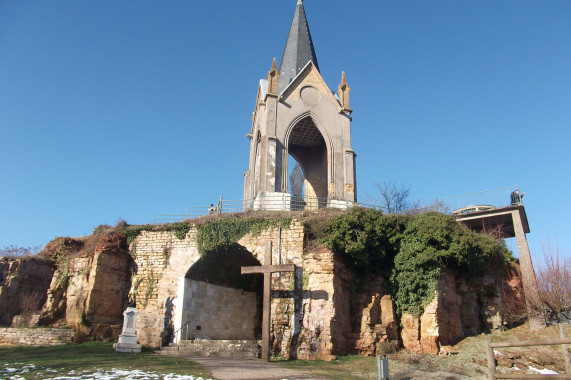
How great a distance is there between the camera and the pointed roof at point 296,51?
26.3 meters

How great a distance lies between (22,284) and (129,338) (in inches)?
298

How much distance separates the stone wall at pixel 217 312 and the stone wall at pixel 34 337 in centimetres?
439

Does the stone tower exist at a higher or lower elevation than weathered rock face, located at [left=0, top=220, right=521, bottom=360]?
higher

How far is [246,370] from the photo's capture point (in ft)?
41.1

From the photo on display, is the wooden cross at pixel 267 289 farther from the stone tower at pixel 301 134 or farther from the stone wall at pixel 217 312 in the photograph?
the stone tower at pixel 301 134

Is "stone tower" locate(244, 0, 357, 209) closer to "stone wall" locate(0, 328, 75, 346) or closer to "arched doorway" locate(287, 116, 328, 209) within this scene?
"arched doorway" locate(287, 116, 328, 209)

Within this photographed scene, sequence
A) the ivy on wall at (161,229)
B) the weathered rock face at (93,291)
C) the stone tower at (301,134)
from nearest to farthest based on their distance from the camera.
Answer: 1. the weathered rock face at (93,291)
2. the ivy on wall at (161,229)
3. the stone tower at (301,134)

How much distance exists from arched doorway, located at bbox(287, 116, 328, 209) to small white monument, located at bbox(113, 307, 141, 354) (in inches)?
467

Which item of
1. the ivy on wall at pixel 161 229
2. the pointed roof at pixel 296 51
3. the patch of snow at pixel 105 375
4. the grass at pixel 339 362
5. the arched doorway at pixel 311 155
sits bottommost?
the patch of snow at pixel 105 375

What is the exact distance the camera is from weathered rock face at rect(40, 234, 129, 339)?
17.9 m

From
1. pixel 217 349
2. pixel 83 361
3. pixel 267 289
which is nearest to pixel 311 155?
pixel 267 289

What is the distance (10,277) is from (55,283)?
2.22 metres

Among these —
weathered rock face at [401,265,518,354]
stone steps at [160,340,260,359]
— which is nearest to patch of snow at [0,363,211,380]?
stone steps at [160,340,260,359]

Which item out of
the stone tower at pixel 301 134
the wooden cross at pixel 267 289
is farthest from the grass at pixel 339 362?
the stone tower at pixel 301 134
